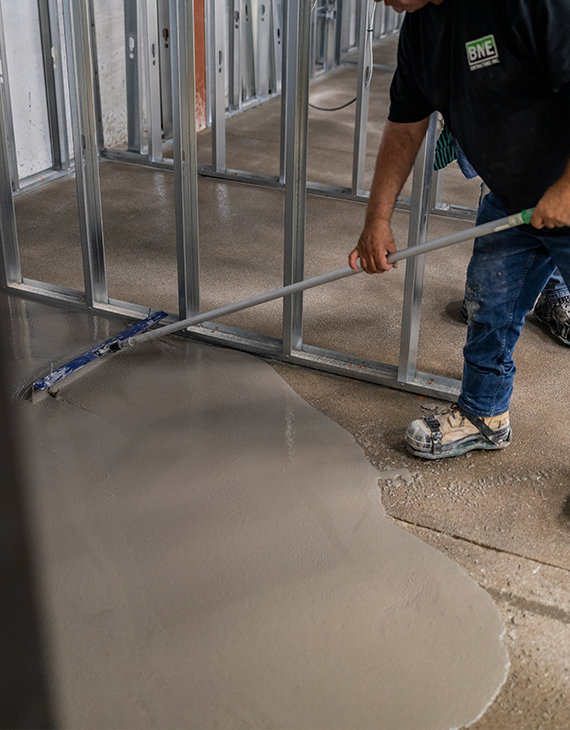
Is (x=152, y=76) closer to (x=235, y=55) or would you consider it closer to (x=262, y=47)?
(x=235, y=55)

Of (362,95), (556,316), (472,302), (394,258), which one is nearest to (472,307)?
(472,302)

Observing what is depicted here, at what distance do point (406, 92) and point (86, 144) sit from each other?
1.44 meters

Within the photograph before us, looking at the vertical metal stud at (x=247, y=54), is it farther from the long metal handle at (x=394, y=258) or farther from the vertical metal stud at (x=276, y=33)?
the long metal handle at (x=394, y=258)

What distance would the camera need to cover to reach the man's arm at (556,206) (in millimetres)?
1975

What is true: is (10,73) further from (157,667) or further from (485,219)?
(157,667)

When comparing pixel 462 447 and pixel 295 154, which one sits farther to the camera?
pixel 295 154

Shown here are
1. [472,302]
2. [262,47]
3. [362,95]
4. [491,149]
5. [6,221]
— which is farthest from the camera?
[262,47]

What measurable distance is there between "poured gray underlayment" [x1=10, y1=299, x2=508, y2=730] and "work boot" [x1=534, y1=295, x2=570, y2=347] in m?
1.13

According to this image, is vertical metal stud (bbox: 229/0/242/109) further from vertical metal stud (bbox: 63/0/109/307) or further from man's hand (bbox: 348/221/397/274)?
man's hand (bbox: 348/221/397/274)

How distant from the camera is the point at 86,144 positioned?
127 inches

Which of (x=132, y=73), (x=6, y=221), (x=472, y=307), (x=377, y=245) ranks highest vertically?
(x=377, y=245)

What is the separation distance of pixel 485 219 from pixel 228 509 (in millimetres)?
1101

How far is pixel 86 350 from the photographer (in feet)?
10.6

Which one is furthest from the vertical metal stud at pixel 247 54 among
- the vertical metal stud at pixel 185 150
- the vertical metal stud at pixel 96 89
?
the vertical metal stud at pixel 185 150
